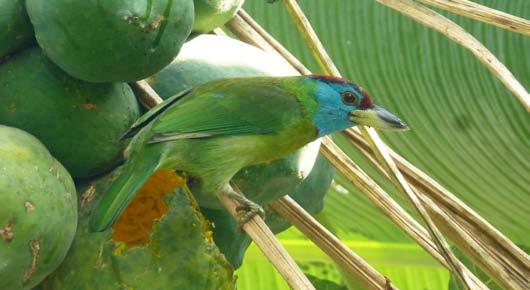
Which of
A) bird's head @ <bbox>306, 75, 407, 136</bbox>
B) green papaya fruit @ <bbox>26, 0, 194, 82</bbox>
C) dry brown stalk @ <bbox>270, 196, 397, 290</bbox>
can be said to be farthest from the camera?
bird's head @ <bbox>306, 75, 407, 136</bbox>

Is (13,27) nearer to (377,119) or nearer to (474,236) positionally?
(377,119)

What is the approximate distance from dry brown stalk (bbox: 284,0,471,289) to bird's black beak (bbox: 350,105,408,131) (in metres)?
0.02

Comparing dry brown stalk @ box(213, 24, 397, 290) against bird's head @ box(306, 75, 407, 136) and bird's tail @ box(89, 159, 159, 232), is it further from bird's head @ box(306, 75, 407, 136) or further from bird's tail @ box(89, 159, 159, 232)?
bird's tail @ box(89, 159, 159, 232)

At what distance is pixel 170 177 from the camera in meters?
1.60

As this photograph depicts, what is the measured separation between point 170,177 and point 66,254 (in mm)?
225

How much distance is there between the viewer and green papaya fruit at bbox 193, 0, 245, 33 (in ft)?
5.43

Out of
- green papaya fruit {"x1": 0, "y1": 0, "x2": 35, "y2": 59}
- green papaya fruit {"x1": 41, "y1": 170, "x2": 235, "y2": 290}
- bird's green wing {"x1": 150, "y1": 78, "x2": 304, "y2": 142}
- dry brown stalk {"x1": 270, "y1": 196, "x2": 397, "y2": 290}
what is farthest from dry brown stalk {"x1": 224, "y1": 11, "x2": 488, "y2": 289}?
green papaya fruit {"x1": 0, "y1": 0, "x2": 35, "y2": 59}

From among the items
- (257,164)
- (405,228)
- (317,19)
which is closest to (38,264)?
(257,164)

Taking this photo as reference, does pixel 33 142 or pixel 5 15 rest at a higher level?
pixel 5 15

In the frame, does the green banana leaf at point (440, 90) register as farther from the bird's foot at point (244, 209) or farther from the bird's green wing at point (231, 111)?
the bird's foot at point (244, 209)

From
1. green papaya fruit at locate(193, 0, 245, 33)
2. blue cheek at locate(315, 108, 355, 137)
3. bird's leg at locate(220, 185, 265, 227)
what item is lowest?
bird's leg at locate(220, 185, 265, 227)

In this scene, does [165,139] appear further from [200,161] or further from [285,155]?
[285,155]

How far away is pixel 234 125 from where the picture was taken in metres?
1.64

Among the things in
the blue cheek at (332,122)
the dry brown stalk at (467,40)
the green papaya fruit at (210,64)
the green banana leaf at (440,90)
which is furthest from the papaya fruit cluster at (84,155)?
the green banana leaf at (440,90)
